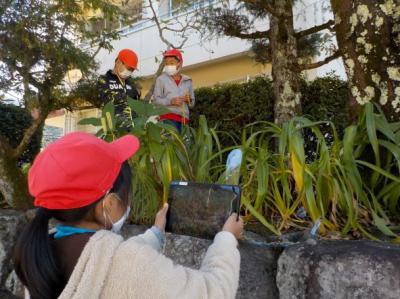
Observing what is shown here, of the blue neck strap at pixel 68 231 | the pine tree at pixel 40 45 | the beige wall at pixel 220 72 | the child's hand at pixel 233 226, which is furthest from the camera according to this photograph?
the beige wall at pixel 220 72

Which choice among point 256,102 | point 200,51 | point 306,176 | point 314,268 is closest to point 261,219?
point 306,176

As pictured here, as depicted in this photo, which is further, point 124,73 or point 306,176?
point 124,73

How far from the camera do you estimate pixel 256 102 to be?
530cm

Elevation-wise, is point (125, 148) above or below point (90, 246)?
above

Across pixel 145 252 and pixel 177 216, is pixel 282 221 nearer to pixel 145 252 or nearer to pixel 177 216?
pixel 177 216

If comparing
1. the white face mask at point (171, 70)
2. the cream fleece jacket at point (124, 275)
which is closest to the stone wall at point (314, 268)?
the cream fleece jacket at point (124, 275)

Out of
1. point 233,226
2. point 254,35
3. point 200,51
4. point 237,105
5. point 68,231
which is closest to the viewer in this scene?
point 68,231

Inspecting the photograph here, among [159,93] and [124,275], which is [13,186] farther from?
[124,275]

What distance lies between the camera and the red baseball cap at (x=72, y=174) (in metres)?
1.21

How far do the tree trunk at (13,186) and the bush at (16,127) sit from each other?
88.8 inches

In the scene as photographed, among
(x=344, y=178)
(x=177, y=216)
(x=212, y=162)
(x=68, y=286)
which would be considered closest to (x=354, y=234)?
(x=344, y=178)

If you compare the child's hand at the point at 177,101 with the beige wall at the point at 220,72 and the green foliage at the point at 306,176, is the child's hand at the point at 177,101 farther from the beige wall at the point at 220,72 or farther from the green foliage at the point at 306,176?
the beige wall at the point at 220,72

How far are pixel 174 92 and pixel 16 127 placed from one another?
2977 millimetres

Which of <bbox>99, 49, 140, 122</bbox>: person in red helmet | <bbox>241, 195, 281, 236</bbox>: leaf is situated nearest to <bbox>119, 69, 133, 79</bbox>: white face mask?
<bbox>99, 49, 140, 122</bbox>: person in red helmet
